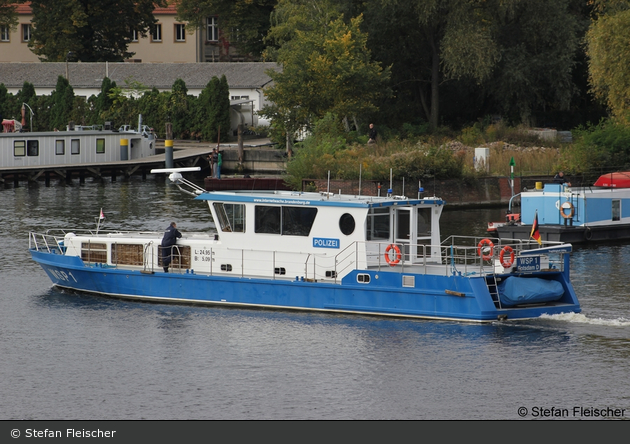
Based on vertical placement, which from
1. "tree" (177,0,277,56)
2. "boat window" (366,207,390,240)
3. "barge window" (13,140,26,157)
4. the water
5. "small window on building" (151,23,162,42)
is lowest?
the water

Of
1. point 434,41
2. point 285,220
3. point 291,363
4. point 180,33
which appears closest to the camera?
point 291,363

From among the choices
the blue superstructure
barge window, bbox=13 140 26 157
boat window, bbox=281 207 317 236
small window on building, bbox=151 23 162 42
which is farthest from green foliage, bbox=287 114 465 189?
small window on building, bbox=151 23 162 42

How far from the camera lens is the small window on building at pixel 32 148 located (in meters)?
67.0

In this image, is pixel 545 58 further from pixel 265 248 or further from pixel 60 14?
pixel 60 14

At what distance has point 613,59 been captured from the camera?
52.3m

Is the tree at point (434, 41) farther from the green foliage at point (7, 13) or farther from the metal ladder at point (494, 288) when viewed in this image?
the green foliage at point (7, 13)

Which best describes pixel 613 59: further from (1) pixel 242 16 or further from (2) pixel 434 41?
(1) pixel 242 16

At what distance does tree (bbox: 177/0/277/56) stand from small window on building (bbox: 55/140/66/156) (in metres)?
24.3

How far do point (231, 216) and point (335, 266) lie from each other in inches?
137

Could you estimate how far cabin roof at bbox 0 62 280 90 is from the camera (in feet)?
283

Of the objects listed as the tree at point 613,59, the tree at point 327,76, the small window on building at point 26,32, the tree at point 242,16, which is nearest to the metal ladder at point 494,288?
the tree at point 613,59

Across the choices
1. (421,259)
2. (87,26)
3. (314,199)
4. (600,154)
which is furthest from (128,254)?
(87,26)

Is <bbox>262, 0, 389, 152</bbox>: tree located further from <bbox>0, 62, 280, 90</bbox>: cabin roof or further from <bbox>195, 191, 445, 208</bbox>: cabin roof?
<bbox>195, 191, 445, 208</bbox>: cabin roof
